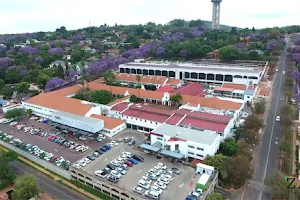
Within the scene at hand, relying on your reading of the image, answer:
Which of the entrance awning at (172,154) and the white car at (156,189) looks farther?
the entrance awning at (172,154)

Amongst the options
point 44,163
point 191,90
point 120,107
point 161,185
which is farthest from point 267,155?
point 44,163

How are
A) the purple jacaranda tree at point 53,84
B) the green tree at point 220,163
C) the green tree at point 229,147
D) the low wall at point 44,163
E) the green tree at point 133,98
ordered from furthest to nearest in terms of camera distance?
1. the purple jacaranda tree at point 53,84
2. the green tree at point 133,98
3. the green tree at point 229,147
4. the low wall at point 44,163
5. the green tree at point 220,163

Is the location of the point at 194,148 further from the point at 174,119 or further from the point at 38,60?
the point at 38,60

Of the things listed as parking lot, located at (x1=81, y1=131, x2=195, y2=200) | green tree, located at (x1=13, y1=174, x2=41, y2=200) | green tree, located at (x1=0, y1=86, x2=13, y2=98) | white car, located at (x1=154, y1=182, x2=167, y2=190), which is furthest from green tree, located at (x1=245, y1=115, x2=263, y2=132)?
green tree, located at (x1=0, y1=86, x2=13, y2=98)

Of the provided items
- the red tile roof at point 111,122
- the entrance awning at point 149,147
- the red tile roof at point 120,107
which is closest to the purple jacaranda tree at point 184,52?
the red tile roof at point 120,107

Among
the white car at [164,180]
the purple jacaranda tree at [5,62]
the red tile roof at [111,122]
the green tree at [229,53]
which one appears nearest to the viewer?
the white car at [164,180]

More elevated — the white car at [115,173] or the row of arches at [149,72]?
the row of arches at [149,72]

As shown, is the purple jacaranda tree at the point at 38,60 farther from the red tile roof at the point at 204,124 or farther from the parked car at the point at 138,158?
the parked car at the point at 138,158

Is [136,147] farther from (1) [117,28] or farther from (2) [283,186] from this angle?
(1) [117,28]
